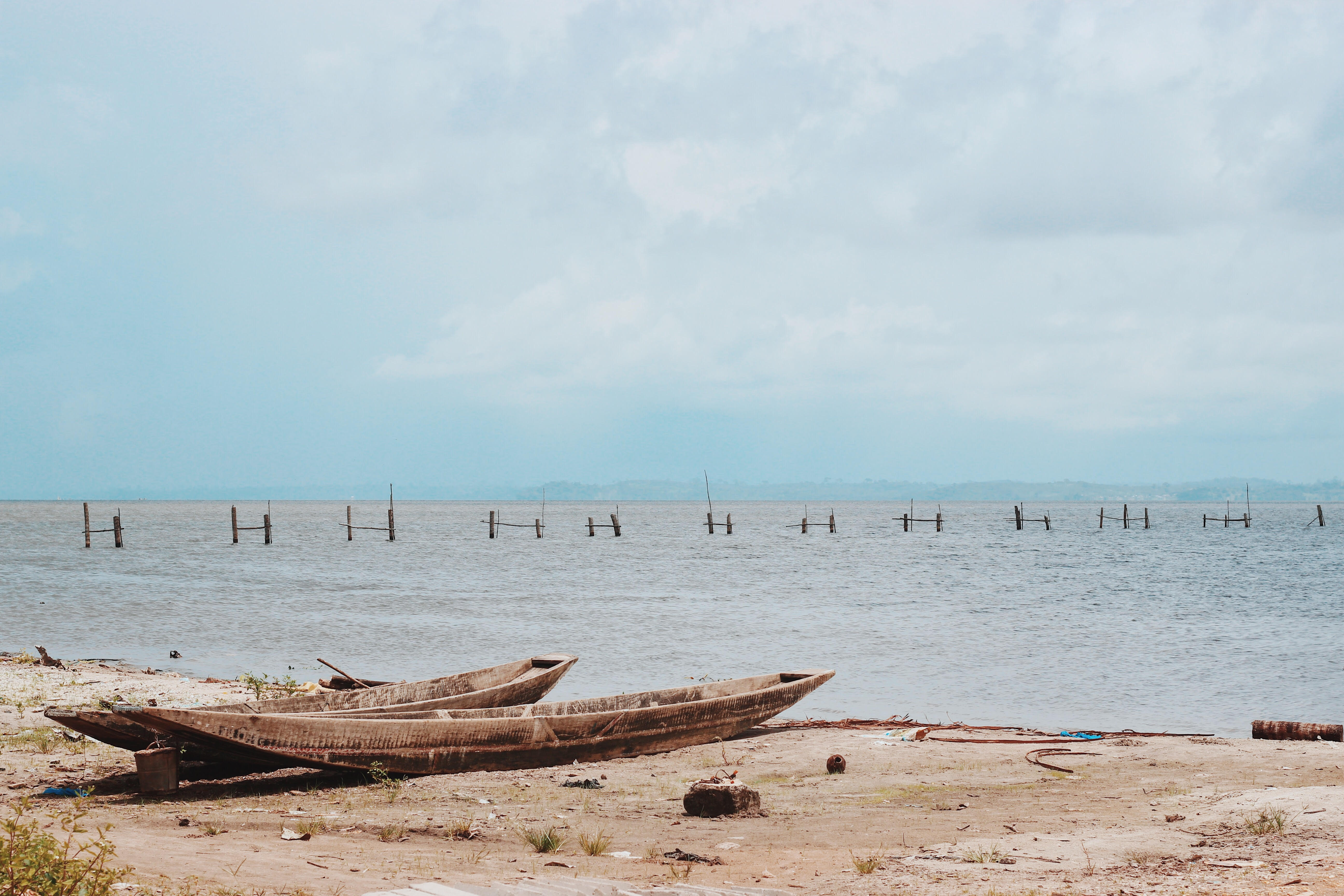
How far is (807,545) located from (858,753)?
52.6 meters

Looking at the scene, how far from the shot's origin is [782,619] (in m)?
26.1

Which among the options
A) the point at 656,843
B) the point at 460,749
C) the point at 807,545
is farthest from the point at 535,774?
the point at 807,545

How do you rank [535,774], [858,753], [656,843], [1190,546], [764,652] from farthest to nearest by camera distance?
[1190,546] → [764,652] → [858,753] → [535,774] → [656,843]

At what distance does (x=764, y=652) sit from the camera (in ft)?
67.3

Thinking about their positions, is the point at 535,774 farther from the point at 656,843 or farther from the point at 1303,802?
the point at 1303,802

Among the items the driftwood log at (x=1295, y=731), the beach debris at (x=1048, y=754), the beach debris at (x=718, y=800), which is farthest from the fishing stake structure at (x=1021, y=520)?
the beach debris at (x=718, y=800)

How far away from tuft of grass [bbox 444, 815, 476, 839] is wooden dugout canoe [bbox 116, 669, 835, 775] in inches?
52.1

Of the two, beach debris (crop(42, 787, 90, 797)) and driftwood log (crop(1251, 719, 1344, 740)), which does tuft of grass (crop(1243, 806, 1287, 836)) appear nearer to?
driftwood log (crop(1251, 719, 1344, 740))

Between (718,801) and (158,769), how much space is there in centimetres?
432

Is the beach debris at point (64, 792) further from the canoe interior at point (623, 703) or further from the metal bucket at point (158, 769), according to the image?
the canoe interior at point (623, 703)

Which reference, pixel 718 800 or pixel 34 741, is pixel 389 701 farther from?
pixel 718 800

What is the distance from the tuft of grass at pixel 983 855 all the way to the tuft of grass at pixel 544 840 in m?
2.64

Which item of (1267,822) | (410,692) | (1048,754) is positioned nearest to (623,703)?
(410,692)

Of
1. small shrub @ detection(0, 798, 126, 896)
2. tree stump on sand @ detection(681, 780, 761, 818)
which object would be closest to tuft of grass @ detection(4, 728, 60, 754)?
small shrub @ detection(0, 798, 126, 896)
